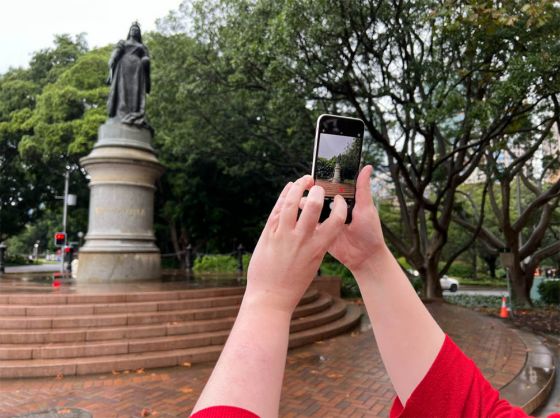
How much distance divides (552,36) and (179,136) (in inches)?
477

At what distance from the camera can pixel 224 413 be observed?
860 mm

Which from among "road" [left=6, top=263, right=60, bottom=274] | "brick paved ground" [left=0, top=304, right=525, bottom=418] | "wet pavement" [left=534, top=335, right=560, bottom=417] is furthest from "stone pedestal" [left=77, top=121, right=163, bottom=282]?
"road" [left=6, top=263, right=60, bottom=274]

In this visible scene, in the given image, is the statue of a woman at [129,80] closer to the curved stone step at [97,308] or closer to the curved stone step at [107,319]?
the curved stone step at [97,308]

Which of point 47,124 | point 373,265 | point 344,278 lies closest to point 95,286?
point 373,265

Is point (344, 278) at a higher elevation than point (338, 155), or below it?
below

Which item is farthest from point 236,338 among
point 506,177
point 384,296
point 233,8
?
point 506,177

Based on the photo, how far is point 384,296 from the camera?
49.2 inches

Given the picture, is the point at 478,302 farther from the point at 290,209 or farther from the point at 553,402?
the point at 290,209

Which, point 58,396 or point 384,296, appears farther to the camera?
point 58,396

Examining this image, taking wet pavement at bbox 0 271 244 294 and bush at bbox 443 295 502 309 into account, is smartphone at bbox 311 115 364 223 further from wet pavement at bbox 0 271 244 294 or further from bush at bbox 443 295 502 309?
bush at bbox 443 295 502 309

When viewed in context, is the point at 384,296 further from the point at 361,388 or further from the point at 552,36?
the point at 552,36

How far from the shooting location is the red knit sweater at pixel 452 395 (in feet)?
3.75

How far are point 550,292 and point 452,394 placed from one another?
64.0ft

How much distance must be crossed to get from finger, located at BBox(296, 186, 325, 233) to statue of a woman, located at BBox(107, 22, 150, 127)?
36.6ft
